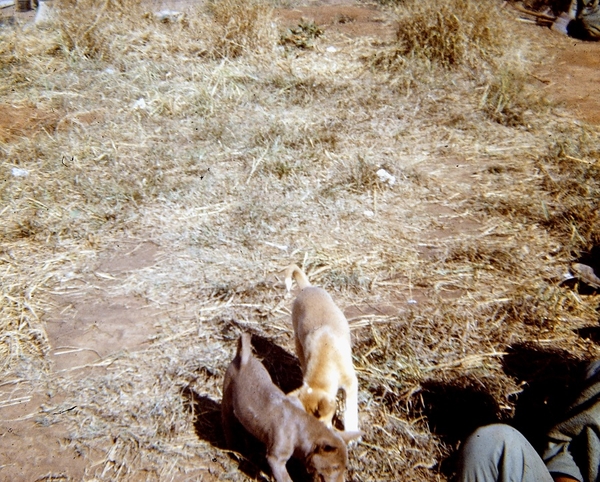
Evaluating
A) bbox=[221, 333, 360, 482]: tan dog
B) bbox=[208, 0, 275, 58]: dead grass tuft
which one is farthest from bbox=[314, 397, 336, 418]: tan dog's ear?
bbox=[208, 0, 275, 58]: dead grass tuft

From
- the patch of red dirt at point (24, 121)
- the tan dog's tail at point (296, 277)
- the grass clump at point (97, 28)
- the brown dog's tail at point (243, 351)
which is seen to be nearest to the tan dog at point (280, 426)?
the brown dog's tail at point (243, 351)

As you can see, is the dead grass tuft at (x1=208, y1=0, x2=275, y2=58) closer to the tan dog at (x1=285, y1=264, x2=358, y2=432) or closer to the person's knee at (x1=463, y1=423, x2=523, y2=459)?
the tan dog at (x1=285, y1=264, x2=358, y2=432)

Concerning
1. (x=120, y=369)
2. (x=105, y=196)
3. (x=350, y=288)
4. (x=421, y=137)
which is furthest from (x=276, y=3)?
(x=120, y=369)

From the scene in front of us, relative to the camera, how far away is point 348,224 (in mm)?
4797

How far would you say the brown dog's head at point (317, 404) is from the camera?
2807 mm

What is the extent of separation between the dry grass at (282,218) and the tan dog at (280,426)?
12.8 inches

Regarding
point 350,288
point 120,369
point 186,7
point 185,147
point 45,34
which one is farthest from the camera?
point 186,7

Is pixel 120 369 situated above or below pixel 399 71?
below

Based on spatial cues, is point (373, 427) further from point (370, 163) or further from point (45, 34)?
point (45, 34)

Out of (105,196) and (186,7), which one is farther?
(186,7)

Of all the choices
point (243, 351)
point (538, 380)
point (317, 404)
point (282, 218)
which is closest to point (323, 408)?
point (317, 404)

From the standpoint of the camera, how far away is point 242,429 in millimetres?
3033

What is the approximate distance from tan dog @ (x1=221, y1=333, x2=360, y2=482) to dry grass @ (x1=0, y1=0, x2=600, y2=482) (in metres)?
0.32

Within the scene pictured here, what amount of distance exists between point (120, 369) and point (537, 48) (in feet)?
26.6
